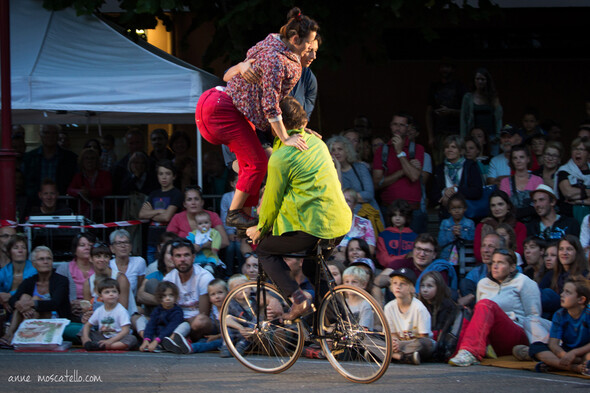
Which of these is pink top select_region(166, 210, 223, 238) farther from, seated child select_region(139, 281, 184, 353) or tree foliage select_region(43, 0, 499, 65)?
tree foliage select_region(43, 0, 499, 65)

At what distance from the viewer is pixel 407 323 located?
769 cm

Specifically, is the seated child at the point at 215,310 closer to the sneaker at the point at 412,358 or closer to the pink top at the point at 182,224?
the pink top at the point at 182,224

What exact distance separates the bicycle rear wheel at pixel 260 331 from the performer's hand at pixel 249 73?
1.61 meters

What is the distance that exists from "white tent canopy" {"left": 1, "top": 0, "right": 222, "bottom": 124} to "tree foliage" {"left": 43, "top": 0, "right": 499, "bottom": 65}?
0.29m

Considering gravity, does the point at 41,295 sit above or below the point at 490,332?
above

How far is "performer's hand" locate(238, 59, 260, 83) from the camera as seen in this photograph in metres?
6.14

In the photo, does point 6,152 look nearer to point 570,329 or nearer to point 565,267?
point 565,267

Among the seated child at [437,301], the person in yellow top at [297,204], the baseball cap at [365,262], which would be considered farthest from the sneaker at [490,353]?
the person in yellow top at [297,204]

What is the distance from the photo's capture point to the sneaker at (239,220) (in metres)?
6.58

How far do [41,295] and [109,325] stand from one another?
2.99 feet

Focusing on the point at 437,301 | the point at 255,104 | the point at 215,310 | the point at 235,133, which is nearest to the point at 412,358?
the point at 437,301

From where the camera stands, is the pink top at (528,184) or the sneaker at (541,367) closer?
the sneaker at (541,367)

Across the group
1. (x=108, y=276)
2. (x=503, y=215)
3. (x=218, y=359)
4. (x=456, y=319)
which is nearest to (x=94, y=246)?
(x=108, y=276)

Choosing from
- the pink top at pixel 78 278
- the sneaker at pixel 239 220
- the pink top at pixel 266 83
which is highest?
the pink top at pixel 266 83
